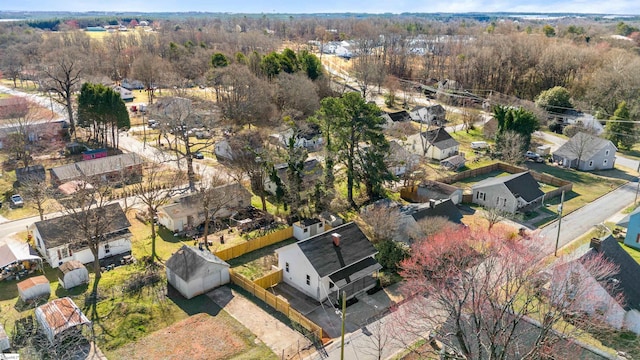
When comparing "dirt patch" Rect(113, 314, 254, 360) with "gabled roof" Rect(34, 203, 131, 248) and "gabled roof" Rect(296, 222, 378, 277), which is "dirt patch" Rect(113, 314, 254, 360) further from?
"gabled roof" Rect(34, 203, 131, 248)

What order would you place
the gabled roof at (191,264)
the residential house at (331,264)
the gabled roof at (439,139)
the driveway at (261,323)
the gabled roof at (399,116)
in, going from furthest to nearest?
1. the gabled roof at (399,116)
2. the gabled roof at (439,139)
3. the residential house at (331,264)
4. the gabled roof at (191,264)
5. the driveway at (261,323)

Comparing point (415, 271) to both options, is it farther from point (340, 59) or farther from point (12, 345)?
point (340, 59)

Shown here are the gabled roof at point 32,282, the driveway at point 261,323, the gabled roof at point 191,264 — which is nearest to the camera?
the driveway at point 261,323

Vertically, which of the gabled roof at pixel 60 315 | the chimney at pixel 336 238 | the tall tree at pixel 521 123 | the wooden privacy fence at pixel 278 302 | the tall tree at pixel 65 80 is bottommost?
the wooden privacy fence at pixel 278 302

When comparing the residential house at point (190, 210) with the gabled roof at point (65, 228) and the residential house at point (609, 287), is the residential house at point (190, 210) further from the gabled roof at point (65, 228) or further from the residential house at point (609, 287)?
the residential house at point (609, 287)

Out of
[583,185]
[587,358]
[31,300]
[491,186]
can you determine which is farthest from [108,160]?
[583,185]

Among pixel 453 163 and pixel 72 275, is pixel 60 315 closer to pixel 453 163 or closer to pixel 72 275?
pixel 72 275

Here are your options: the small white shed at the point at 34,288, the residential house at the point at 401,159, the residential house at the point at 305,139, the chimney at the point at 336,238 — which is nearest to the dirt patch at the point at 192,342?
the small white shed at the point at 34,288

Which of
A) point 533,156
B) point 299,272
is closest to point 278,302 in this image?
point 299,272
